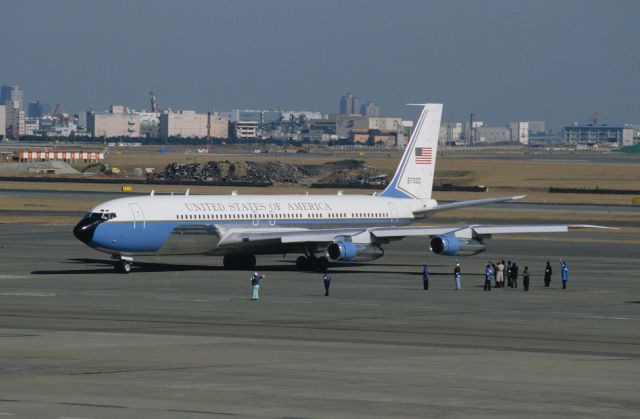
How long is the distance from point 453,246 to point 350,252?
617cm

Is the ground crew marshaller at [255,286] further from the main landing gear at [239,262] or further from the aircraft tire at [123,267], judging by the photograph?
the main landing gear at [239,262]

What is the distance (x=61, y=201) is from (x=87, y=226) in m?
75.9

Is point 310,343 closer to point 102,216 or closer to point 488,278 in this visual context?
point 488,278

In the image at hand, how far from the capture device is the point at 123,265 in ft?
252

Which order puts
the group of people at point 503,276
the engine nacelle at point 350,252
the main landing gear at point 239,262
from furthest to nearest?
the main landing gear at point 239,262 < the engine nacelle at point 350,252 < the group of people at point 503,276

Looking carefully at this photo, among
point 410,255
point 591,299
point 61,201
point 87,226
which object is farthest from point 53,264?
point 61,201

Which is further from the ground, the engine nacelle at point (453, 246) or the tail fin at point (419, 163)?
the tail fin at point (419, 163)

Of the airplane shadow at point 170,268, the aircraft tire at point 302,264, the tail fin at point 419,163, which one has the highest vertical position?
the tail fin at point 419,163

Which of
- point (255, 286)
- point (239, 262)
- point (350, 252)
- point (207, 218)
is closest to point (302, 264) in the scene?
point (239, 262)

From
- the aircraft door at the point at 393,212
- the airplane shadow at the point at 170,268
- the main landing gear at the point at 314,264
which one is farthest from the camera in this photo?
the aircraft door at the point at 393,212

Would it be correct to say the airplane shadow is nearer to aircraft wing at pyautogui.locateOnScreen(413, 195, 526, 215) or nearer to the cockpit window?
the cockpit window

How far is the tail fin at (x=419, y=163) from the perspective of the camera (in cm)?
8881

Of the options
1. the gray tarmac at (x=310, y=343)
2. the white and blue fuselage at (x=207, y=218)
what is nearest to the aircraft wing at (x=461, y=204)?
the white and blue fuselage at (x=207, y=218)

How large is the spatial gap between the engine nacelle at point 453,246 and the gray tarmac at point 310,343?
1.69 meters
